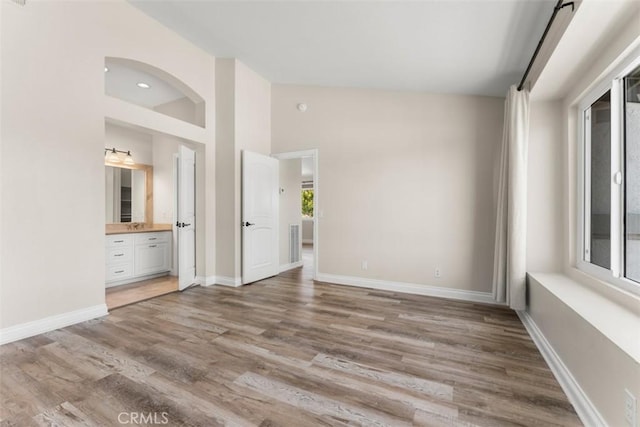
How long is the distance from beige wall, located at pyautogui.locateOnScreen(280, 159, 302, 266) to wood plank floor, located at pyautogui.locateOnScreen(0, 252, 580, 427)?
233 centimetres

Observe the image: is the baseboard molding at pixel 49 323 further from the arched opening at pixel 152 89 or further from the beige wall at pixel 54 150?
the arched opening at pixel 152 89

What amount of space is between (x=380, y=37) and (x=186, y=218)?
3379 millimetres

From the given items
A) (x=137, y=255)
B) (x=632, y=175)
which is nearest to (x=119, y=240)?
(x=137, y=255)

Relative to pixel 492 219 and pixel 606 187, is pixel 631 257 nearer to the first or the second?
pixel 606 187

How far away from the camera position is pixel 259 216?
4.59 meters

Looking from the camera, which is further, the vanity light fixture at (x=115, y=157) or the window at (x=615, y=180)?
the vanity light fixture at (x=115, y=157)

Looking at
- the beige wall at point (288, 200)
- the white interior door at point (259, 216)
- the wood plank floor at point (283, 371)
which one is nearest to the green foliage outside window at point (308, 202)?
the beige wall at point (288, 200)

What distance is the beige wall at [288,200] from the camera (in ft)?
17.9

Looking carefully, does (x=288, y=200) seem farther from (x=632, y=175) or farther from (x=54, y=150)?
(x=632, y=175)

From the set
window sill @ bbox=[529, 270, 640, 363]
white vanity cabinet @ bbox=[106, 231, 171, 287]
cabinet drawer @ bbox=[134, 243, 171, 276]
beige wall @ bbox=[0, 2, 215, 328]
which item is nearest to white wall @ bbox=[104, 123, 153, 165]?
white vanity cabinet @ bbox=[106, 231, 171, 287]

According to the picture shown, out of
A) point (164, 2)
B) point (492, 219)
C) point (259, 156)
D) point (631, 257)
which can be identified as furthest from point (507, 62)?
point (164, 2)

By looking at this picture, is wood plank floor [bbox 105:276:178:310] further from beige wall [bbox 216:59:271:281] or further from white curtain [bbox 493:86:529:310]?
white curtain [bbox 493:86:529:310]

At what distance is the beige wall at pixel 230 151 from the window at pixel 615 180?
3999 mm

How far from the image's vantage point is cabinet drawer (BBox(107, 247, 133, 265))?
4145 millimetres
